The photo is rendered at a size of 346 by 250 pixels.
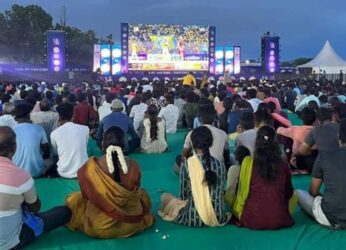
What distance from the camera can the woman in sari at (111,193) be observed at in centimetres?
384

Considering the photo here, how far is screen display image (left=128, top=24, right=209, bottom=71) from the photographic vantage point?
24.3 meters

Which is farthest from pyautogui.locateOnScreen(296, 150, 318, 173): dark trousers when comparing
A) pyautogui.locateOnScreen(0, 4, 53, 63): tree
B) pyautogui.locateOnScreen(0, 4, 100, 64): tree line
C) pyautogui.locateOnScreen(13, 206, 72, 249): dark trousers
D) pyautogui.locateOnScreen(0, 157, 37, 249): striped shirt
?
pyautogui.locateOnScreen(0, 4, 53, 63): tree

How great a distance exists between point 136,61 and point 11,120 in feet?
59.5

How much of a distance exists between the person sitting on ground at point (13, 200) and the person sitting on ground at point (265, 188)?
1.67 meters

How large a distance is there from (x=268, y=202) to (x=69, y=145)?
280 cm

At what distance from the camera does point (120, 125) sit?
7.49 m

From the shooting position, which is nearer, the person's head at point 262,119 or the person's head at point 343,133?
the person's head at point 343,133

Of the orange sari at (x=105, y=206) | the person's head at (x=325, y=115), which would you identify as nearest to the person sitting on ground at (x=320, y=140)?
the person's head at (x=325, y=115)

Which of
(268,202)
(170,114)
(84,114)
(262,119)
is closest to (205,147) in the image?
(268,202)

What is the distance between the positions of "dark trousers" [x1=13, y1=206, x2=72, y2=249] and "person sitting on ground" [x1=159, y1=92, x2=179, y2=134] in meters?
5.91

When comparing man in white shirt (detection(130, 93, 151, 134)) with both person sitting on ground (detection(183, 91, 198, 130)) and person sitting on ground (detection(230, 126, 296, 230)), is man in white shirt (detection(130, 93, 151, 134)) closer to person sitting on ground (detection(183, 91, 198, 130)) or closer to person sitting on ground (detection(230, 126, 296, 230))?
person sitting on ground (detection(183, 91, 198, 130))

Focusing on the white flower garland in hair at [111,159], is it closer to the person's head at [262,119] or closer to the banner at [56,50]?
the person's head at [262,119]

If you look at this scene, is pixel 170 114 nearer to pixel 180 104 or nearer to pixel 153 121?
pixel 180 104

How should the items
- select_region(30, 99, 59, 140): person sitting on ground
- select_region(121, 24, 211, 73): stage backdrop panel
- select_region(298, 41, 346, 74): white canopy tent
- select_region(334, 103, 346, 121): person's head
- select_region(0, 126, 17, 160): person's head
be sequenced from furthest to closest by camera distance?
select_region(298, 41, 346, 74): white canopy tent → select_region(121, 24, 211, 73): stage backdrop panel → select_region(30, 99, 59, 140): person sitting on ground → select_region(334, 103, 346, 121): person's head → select_region(0, 126, 17, 160): person's head
